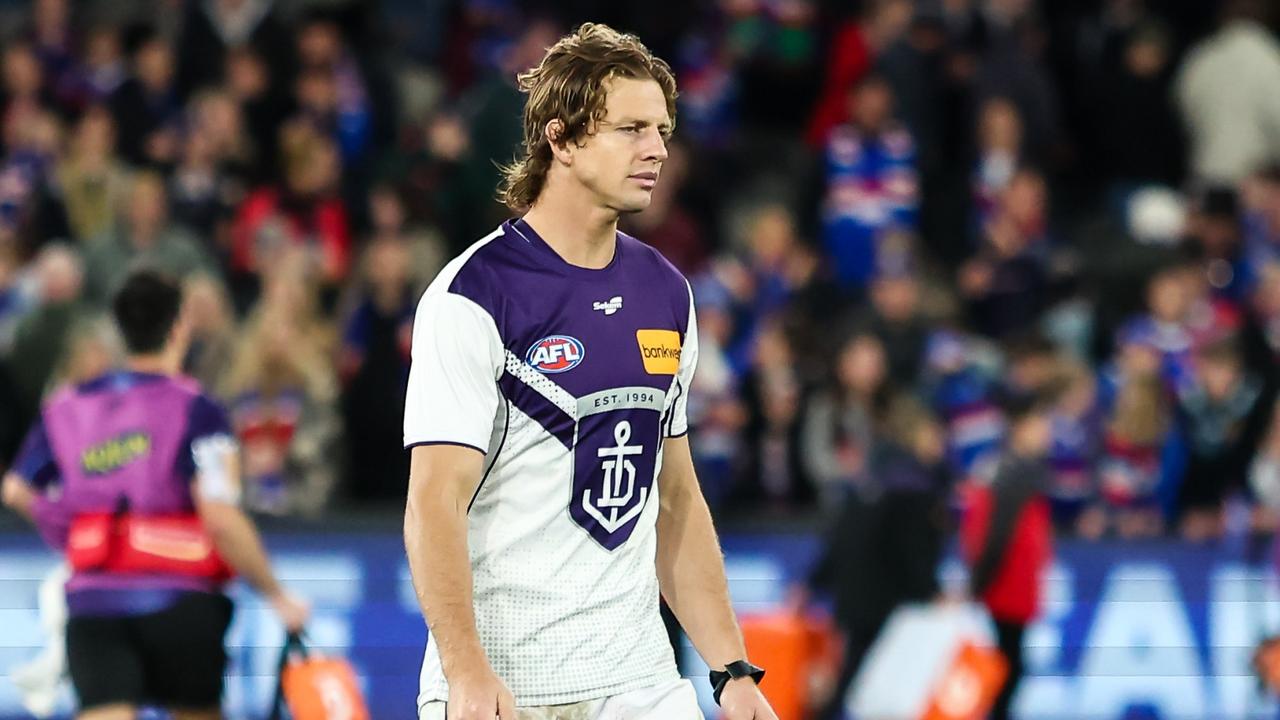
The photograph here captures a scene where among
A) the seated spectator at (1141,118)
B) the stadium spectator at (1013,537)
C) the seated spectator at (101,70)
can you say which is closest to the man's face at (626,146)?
the stadium spectator at (1013,537)

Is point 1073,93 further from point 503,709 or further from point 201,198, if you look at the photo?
point 503,709

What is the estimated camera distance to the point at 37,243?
1329 cm

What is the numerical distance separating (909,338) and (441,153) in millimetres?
3267

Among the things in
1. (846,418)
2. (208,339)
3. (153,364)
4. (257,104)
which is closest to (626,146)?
(153,364)

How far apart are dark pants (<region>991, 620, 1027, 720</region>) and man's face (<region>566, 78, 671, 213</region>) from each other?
6.48 metres

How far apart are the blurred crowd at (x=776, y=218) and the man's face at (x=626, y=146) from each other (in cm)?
664

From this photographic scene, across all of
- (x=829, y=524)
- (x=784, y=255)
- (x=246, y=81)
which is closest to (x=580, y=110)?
(x=829, y=524)

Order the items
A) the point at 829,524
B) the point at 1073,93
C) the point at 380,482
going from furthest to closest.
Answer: the point at 1073,93 → the point at 380,482 → the point at 829,524

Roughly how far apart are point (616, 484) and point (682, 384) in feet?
1.13

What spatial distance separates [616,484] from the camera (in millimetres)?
4805

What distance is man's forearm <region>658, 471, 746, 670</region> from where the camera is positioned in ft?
16.5

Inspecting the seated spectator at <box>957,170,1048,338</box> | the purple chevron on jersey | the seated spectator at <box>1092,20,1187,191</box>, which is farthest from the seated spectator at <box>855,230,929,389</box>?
the purple chevron on jersey

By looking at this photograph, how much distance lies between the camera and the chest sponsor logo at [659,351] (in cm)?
484

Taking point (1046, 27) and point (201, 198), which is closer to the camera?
point (201, 198)
